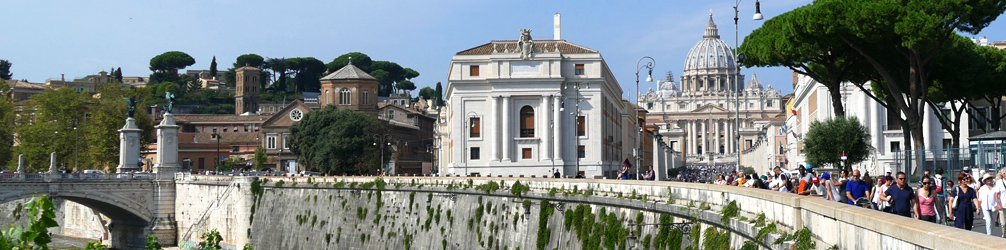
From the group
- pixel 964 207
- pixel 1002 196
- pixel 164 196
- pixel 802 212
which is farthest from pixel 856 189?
pixel 164 196

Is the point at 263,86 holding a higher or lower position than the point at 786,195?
higher

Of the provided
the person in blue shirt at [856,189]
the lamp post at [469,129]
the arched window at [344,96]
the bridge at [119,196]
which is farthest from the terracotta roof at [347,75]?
the person in blue shirt at [856,189]

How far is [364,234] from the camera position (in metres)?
41.0

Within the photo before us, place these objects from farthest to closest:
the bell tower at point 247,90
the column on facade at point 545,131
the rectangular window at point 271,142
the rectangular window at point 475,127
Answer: the bell tower at point 247,90 → the rectangular window at point 271,142 → the rectangular window at point 475,127 → the column on facade at point 545,131

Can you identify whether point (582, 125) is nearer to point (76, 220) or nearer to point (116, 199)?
point (116, 199)

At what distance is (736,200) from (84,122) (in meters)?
65.3

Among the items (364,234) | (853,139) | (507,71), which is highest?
(507,71)

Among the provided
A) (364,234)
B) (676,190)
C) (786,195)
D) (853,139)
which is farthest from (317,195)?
(786,195)

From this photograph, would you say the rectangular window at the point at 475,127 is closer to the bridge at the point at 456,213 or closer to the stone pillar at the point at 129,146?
the bridge at the point at 456,213

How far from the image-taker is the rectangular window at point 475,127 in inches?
2427

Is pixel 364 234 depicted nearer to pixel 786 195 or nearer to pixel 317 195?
pixel 317 195

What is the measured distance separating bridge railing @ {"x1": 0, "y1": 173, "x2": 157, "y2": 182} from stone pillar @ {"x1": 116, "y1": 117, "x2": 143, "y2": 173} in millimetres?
3020

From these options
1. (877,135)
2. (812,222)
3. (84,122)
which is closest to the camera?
(812,222)

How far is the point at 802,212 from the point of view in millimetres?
12891
